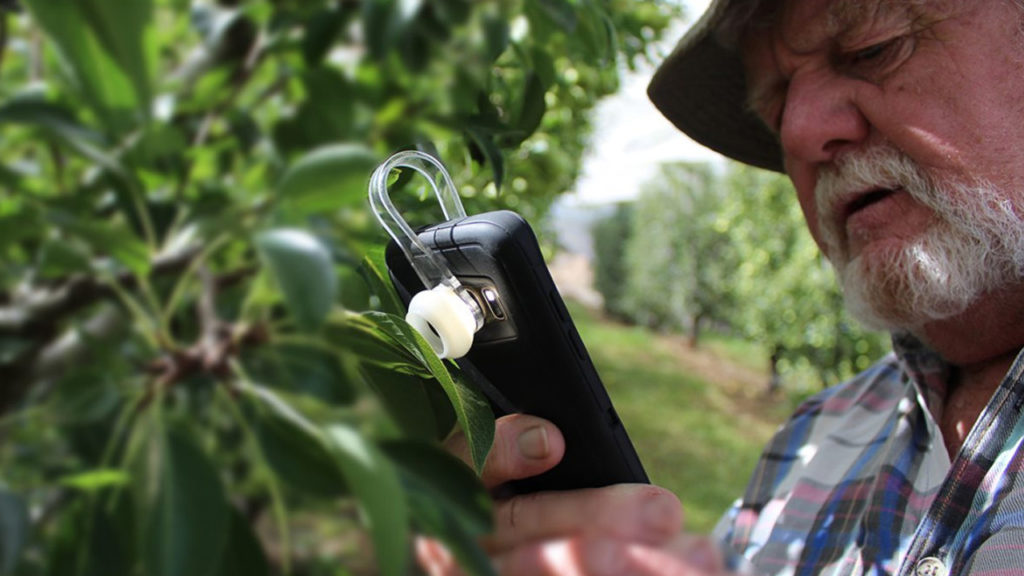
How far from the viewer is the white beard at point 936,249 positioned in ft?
2.79

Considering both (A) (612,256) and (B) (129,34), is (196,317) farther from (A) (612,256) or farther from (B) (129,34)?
(A) (612,256)

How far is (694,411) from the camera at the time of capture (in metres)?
6.07

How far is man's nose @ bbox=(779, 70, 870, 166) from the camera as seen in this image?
0.91 m

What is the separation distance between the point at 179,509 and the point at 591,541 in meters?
0.13

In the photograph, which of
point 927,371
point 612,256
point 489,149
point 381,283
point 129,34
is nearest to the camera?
point 129,34

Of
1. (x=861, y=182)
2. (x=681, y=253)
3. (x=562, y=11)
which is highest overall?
(x=562, y=11)

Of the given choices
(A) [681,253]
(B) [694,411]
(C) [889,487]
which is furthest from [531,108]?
(A) [681,253]

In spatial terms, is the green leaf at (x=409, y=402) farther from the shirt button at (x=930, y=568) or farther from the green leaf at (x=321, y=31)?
the shirt button at (x=930, y=568)

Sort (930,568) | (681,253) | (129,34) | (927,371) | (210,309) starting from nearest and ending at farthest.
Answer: (129,34)
(210,309)
(930,568)
(927,371)
(681,253)

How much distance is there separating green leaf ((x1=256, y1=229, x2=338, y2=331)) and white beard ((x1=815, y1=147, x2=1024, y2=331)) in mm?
798

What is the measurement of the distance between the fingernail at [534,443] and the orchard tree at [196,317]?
8cm

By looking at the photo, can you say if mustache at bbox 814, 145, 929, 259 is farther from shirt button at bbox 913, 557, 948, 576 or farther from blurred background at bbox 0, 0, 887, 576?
blurred background at bbox 0, 0, 887, 576

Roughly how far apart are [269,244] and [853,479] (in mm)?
876

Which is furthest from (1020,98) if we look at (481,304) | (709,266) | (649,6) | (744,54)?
(709,266)
